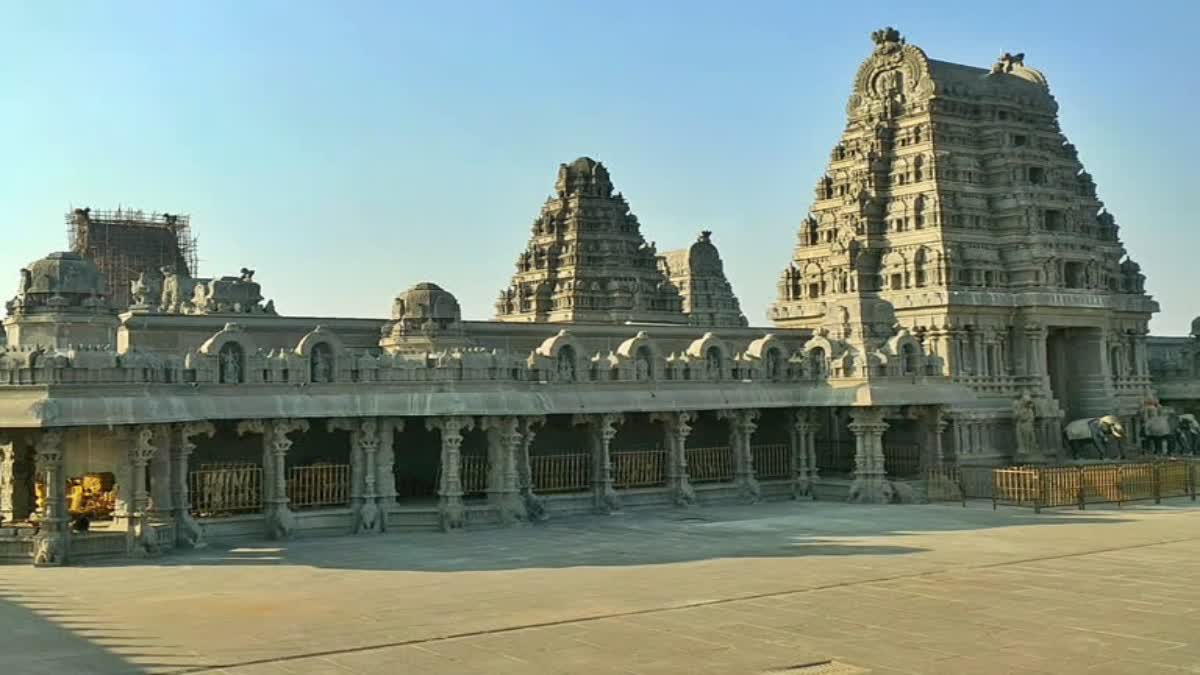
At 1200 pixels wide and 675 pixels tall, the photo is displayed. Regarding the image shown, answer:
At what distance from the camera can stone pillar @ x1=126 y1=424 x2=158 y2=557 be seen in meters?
25.4

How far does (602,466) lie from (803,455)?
804 centimetres

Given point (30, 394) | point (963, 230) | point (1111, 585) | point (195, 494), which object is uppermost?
point (963, 230)

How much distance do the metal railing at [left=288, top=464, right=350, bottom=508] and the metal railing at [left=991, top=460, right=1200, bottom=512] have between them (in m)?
17.8

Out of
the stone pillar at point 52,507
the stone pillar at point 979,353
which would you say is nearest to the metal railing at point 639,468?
the stone pillar at point 979,353

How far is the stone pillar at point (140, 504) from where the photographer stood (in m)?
25.4

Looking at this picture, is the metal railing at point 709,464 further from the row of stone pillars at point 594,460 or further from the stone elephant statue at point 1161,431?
the stone elephant statue at point 1161,431

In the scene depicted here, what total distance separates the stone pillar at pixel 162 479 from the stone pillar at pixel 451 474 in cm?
628

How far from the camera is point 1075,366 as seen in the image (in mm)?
49875

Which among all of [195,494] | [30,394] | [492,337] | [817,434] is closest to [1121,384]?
[817,434]

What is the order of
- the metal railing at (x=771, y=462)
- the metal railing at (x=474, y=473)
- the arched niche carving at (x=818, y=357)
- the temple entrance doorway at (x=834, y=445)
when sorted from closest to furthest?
the metal railing at (x=474, y=473) < the arched niche carving at (x=818, y=357) < the metal railing at (x=771, y=462) < the temple entrance doorway at (x=834, y=445)

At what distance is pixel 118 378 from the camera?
82.4 feet

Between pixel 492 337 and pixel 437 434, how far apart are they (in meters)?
3.67

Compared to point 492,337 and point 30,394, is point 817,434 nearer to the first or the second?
point 492,337

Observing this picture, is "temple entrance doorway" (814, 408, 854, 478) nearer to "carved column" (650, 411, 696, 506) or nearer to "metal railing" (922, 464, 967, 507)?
"metal railing" (922, 464, 967, 507)
